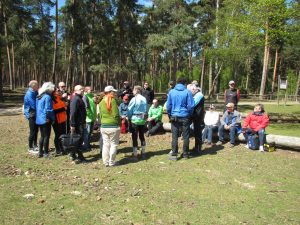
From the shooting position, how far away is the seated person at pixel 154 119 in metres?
12.1

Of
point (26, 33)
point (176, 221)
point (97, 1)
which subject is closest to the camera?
point (176, 221)

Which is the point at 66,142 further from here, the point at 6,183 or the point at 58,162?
the point at 6,183

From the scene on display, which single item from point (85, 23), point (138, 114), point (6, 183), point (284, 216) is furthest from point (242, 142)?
point (85, 23)

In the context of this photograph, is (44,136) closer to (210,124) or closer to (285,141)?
(210,124)

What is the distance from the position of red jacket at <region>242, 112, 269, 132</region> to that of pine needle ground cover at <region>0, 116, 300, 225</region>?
859mm

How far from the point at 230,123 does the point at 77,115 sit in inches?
205

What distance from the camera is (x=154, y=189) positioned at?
631cm

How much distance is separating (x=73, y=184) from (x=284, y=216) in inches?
162

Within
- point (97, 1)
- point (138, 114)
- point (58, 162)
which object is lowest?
point (58, 162)

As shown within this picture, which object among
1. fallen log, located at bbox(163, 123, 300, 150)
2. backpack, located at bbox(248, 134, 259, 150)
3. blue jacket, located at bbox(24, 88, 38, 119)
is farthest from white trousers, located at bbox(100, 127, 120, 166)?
fallen log, located at bbox(163, 123, 300, 150)

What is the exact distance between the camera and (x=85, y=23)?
3294 centimetres

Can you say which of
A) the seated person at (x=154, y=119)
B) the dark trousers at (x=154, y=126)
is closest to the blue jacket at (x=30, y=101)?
the seated person at (x=154, y=119)

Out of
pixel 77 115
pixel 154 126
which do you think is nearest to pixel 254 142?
pixel 154 126

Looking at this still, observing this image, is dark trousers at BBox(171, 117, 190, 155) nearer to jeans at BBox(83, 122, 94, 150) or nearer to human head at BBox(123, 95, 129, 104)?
jeans at BBox(83, 122, 94, 150)
